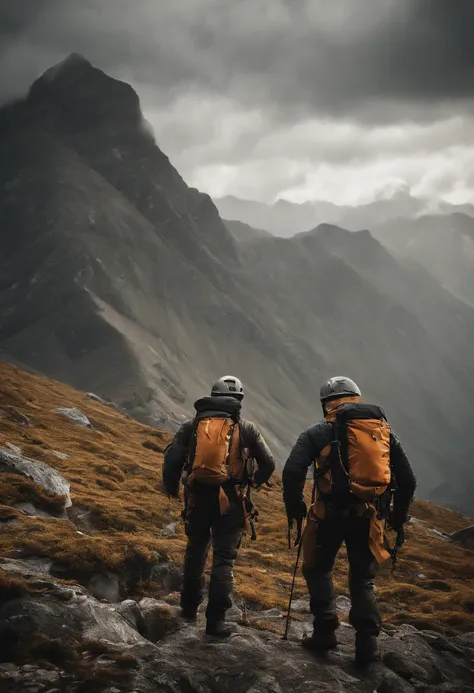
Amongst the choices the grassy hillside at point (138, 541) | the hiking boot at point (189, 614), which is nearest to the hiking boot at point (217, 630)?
the hiking boot at point (189, 614)

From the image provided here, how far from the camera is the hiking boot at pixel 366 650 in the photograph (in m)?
9.41

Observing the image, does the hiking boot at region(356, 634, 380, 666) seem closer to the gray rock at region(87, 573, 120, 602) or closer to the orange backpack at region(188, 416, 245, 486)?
the orange backpack at region(188, 416, 245, 486)

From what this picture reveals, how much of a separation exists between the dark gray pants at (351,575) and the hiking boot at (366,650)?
7 centimetres

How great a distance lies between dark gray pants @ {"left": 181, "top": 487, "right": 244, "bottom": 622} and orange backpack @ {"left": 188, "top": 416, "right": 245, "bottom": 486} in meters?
0.38

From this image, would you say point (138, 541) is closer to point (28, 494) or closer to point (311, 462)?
point (28, 494)

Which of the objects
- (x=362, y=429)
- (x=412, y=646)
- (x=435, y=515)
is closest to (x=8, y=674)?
(x=362, y=429)

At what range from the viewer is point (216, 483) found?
10.7 meters

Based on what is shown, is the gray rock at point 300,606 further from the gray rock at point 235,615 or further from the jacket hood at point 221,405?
the jacket hood at point 221,405

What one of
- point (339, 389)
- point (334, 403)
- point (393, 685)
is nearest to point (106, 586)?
point (393, 685)

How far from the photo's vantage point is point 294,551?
952 inches

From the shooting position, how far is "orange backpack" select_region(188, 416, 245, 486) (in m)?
10.7

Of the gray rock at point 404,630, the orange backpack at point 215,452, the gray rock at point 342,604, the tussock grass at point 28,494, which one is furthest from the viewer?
the tussock grass at point 28,494

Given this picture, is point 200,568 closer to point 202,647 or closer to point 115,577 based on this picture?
point 202,647

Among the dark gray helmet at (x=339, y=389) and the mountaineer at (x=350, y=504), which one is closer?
the mountaineer at (x=350, y=504)
